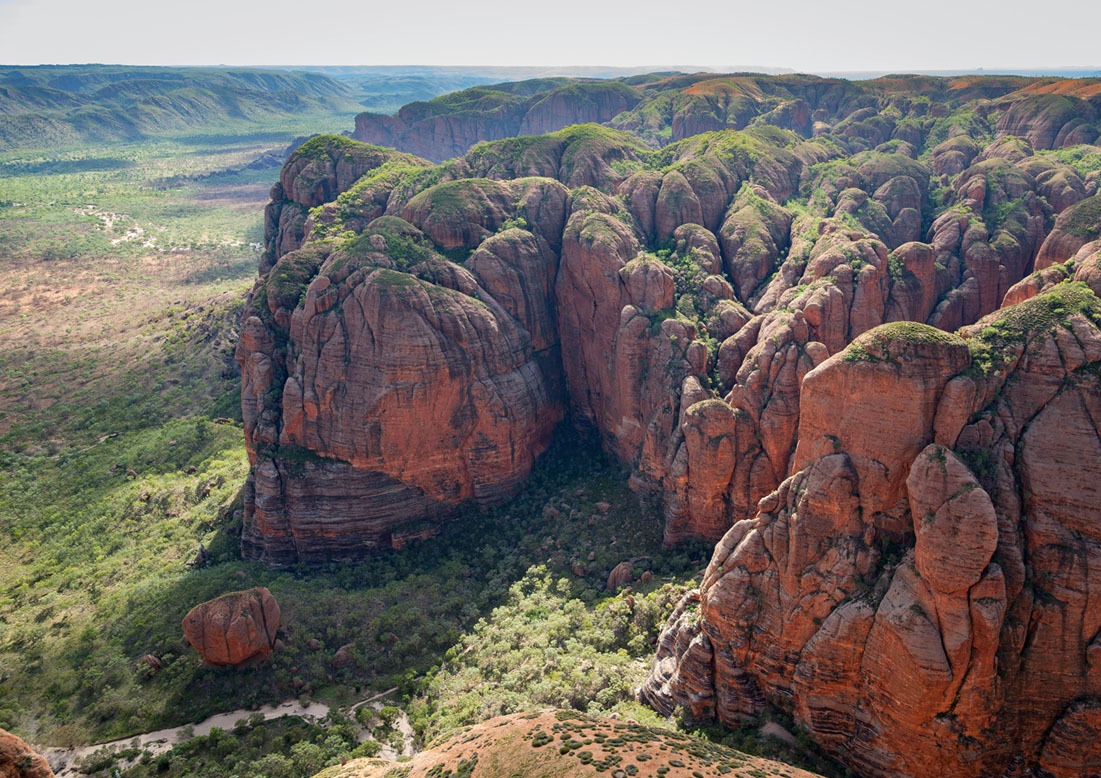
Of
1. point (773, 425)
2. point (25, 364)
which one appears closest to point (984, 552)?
point (773, 425)

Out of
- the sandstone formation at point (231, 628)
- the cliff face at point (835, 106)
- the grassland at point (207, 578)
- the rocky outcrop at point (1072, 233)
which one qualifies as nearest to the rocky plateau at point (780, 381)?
the rocky outcrop at point (1072, 233)

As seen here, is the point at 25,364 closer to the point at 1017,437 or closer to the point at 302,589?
the point at 302,589

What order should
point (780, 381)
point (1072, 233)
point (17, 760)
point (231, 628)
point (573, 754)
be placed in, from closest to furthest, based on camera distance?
point (17, 760) → point (573, 754) → point (231, 628) → point (780, 381) → point (1072, 233)

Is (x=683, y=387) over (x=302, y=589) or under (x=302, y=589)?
over

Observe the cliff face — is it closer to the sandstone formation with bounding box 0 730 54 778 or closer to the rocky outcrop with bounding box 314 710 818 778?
the rocky outcrop with bounding box 314 710 818 778

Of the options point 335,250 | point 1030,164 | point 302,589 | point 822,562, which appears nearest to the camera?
point 822,562

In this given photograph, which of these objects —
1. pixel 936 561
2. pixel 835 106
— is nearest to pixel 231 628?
pixel 936 561

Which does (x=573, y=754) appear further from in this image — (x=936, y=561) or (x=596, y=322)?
(x=596, y=322)
